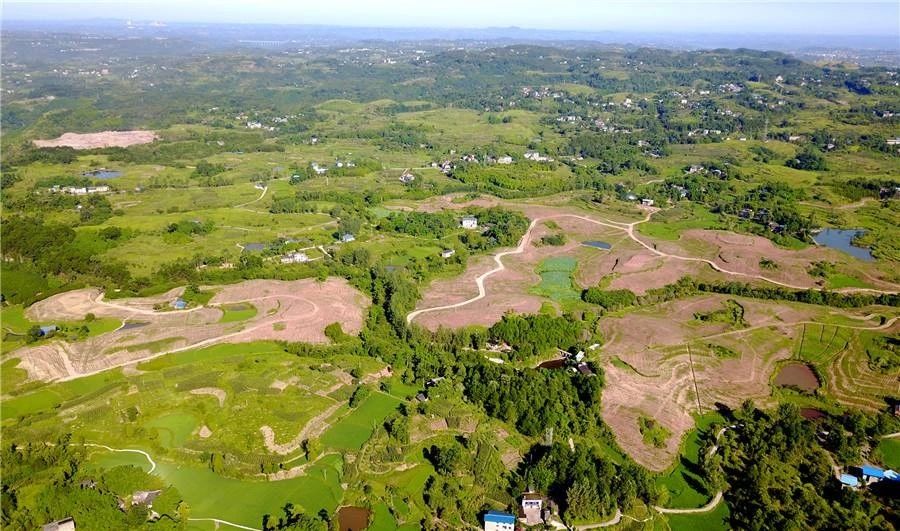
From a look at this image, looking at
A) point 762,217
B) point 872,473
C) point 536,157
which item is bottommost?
point 872,473

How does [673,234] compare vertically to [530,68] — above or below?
below

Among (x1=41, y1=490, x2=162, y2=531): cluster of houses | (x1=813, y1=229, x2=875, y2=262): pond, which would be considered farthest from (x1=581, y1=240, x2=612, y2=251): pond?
(x1=41, y1=490, x2=162, y2=531): cluster of houses

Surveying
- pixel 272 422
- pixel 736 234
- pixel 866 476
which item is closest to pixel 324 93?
pixel 736 234

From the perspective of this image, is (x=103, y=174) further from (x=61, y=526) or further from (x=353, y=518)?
(x=353, y=518)

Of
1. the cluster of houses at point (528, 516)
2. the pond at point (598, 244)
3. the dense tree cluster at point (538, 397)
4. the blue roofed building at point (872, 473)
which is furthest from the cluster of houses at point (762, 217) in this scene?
the cluster of houses at point (528, 516)

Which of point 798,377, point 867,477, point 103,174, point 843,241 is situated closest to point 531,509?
point 867,477

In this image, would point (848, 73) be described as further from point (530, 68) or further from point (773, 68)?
point (530, 68)
